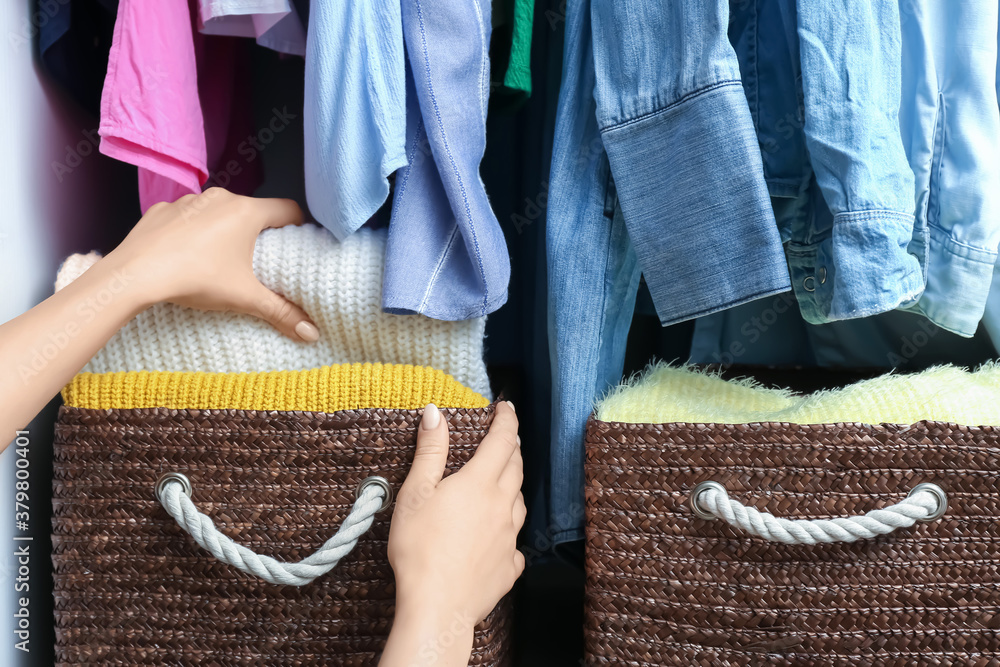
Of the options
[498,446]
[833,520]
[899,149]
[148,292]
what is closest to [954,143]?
[899,149]

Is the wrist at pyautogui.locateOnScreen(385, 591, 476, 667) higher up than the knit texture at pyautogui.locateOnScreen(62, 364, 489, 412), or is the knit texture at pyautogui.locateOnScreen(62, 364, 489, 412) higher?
the knit texture at pyautogui.locateOnScreen(62, 364, 489, 412)

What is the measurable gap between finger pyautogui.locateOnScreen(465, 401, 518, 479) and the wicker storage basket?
0.04 ft

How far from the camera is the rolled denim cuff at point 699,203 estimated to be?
0.49 meters

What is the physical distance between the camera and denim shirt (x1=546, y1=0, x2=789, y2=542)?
1.60 ft

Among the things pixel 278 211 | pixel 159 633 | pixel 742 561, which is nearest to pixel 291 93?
pixel 278 211

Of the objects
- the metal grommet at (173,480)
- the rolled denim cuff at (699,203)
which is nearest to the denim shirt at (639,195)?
the rolled denim cuff at (699,203)

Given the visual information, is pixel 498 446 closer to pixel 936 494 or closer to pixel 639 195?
pixel 639 195

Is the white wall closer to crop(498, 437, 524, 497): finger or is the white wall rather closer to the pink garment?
the pink garment

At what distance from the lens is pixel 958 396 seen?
535 millimetres

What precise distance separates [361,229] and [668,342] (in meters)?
0.44

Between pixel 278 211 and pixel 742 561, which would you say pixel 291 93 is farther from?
pixel 742 561
